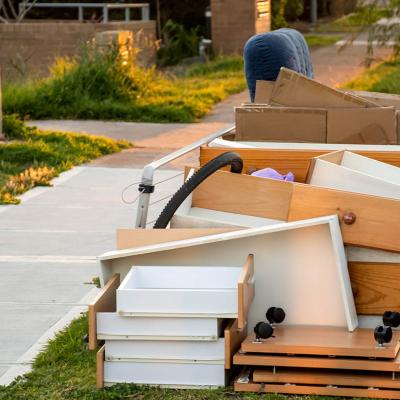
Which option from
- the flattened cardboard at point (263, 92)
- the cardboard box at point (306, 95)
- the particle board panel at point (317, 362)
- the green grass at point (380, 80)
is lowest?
the green grass at point (380, 80)

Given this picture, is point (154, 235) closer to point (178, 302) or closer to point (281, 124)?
point (178, 302)

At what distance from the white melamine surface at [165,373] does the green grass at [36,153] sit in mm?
5188

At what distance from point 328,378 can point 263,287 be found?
581 millimetres

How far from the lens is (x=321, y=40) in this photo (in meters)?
27.2

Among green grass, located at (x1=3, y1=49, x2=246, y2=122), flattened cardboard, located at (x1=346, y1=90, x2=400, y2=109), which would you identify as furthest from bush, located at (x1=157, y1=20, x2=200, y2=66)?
flattened cardboard, located at (x1=346, y1=90, x2=400, y2=109)

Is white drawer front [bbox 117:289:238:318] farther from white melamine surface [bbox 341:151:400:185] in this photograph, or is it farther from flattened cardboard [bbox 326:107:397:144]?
flattened cardboard [bbox 326:107:397:144]

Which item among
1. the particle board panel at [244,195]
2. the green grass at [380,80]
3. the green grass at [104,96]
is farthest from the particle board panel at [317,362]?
the green grass at [380,80]

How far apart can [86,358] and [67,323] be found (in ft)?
2.60

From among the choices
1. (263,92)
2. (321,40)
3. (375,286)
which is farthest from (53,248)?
(321,40)

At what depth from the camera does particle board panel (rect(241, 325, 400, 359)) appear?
15.9ft

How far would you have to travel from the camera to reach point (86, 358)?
5.55 m

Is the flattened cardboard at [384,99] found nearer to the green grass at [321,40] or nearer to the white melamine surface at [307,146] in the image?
the white melamine surface at [307,146]

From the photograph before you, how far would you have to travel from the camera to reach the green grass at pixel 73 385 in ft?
16.2

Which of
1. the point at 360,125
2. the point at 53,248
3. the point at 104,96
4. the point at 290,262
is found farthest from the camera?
the point at 104,96
